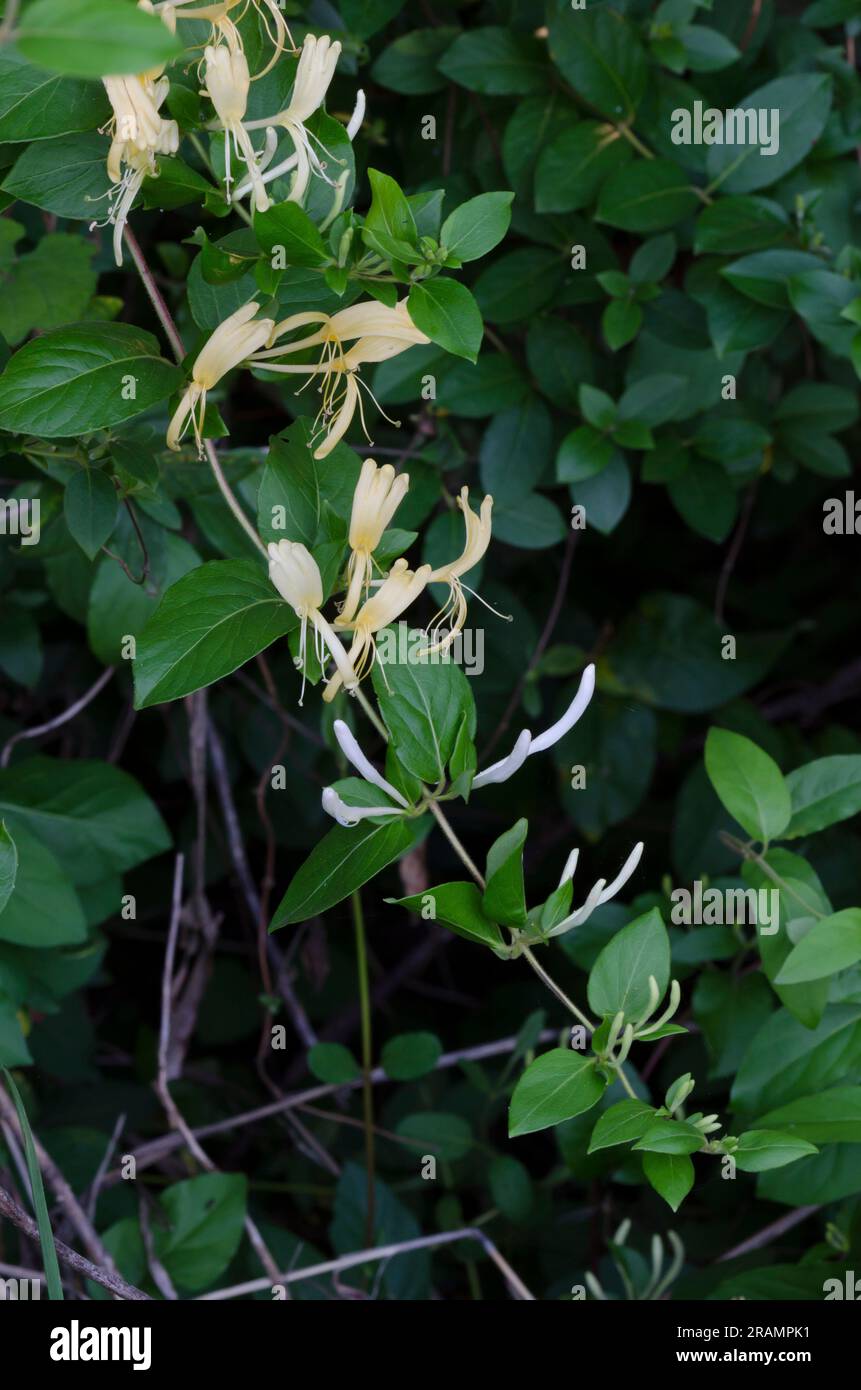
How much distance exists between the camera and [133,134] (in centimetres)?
50

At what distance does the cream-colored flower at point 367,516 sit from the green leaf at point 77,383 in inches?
4.6

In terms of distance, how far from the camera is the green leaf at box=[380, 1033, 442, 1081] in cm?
102

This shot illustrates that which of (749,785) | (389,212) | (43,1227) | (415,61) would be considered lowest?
(43,1227)

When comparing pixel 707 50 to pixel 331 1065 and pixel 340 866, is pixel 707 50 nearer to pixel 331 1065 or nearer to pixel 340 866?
pixel 340 866

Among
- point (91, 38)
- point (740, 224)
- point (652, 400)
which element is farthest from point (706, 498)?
point (91, 38)

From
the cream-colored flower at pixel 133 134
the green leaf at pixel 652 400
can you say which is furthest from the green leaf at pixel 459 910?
the green leaf at pixel 652 400

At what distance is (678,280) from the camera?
117cm

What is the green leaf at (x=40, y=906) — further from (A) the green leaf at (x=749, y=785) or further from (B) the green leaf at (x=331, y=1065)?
(A) the green leaf at (x=749, y=785)

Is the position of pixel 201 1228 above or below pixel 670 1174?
below

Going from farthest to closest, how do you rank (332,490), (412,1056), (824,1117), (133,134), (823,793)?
(412,1056)
(823,793)
(824,1117)
(332,490)
(133,134)

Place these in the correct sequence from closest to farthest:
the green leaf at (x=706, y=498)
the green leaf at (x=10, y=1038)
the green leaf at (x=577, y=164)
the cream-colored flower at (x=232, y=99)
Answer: the cream-colored flower at (x=232, y=99) → the green leaf at (x=10, y=1038) → the green leaf at (x=577, y=164) → the green leaf at (x=706, y=498)

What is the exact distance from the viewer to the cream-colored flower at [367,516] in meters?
0.52

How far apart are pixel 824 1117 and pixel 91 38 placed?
646 millimetres

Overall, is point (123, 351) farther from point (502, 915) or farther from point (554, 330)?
point (554, 330)
